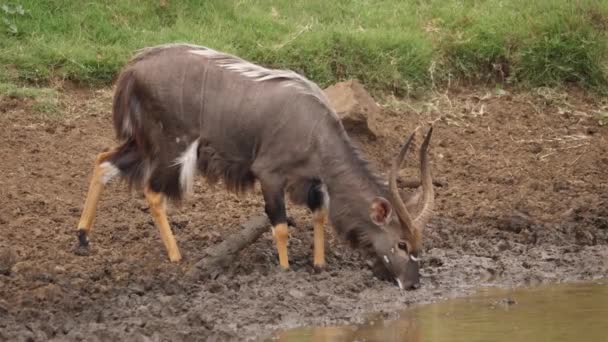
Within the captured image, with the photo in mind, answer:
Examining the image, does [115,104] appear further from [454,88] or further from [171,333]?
[454,88]

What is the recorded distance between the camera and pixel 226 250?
959 cm

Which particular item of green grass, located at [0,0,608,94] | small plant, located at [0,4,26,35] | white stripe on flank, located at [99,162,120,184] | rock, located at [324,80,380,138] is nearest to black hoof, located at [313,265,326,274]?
white stripe on flank, located at [99,162,120,184]

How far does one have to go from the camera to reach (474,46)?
13.7 meters

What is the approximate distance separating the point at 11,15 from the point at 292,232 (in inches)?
166

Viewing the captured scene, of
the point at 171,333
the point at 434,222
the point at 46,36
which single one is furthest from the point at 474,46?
the point at 171,333

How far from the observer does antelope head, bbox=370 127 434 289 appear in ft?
30.6

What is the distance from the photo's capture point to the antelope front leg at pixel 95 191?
9.83 metres

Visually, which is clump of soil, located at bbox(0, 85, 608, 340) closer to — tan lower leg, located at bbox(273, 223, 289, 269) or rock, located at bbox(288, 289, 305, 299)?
rock, located at bbox(288, 289, 305, 299)

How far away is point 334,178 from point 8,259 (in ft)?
7.80

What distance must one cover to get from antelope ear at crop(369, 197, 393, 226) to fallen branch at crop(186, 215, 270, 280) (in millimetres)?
931

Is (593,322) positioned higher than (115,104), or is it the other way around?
(115,104)

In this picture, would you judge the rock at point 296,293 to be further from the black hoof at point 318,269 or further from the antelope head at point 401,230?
the antelope head at point 401,230

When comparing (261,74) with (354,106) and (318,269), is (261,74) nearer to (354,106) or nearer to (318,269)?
(318,269)

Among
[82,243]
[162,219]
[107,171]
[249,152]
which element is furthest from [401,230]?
[82,243]
